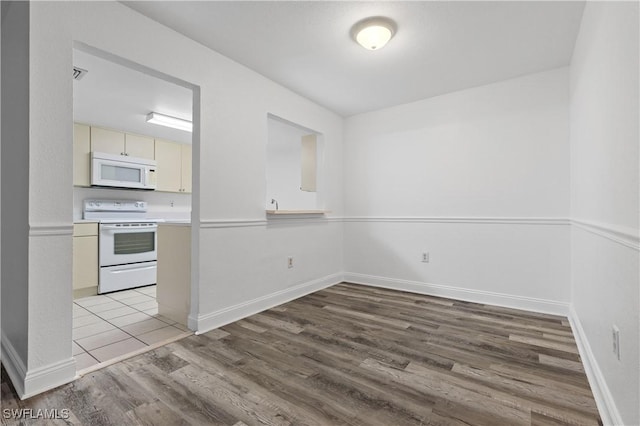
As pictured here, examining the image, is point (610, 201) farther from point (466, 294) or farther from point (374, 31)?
point (466, 294)

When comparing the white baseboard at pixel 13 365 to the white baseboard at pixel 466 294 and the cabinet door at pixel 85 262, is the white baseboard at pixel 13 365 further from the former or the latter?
the white baseboard at pixel 466 294

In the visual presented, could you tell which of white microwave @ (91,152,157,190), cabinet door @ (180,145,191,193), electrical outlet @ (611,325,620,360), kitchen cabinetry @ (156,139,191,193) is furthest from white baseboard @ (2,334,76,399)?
cabinet door @ (180,145,191,193)

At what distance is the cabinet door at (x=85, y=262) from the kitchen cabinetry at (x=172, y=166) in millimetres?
1317

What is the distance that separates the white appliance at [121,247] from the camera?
12.4ft

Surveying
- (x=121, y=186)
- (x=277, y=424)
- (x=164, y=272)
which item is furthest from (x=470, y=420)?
(x=121, y=186)

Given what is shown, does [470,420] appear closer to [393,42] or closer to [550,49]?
[393,42]

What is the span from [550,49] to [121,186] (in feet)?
16.3

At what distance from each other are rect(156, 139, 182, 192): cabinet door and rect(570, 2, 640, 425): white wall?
4985 millimetres

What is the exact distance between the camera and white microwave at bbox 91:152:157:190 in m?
4.01

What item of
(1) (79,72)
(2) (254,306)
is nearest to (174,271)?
(2) (254,306)

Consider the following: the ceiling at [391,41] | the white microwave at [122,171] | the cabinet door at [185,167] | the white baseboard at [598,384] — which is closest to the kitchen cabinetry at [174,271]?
the ceiling at [391,41]

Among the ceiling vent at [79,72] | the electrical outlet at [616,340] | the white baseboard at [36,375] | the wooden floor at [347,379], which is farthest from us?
the ceiling vent at [79,72]

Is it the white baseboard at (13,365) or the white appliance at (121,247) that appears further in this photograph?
the white appliance at (121,247)

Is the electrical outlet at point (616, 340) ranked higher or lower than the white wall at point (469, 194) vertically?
lower
